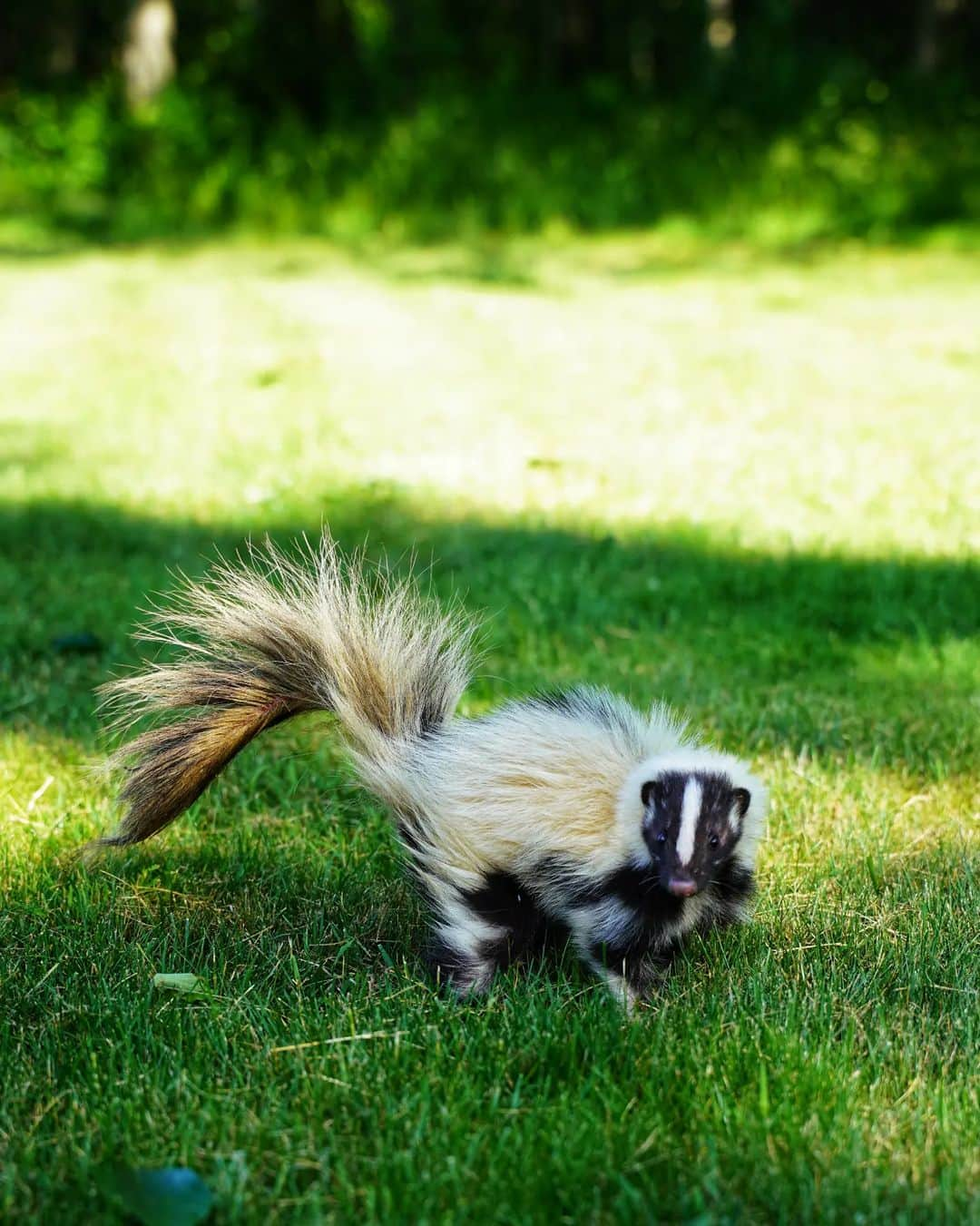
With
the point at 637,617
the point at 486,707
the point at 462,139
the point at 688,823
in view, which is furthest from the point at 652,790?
the point at 462,139

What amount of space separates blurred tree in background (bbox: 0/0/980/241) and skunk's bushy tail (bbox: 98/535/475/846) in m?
11.9

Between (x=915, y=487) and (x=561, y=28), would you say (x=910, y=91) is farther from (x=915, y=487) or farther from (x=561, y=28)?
(x=915, y=487)

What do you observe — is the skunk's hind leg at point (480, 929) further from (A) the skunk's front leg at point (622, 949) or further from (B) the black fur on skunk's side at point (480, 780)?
(A) the skunk's front leg at point (622, 949)

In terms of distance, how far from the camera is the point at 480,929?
3158mm

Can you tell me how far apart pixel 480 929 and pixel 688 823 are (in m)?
0.51

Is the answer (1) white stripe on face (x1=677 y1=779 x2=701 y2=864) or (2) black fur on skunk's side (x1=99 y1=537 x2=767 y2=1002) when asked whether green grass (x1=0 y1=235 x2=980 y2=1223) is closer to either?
(2) black fur on skunk's side (x1=99 y1=537 x2=767 y2=1002)

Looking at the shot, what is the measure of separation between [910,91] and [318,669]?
1621 cm

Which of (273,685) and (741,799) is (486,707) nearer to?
(273,685)

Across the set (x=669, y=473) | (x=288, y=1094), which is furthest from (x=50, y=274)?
(x=288, y=1094)

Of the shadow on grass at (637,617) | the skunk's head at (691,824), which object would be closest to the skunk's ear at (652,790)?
the skunk's head at (691,824)

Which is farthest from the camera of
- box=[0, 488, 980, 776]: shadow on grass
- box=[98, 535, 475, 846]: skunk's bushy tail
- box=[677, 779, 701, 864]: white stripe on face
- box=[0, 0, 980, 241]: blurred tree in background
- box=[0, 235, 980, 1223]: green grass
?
box=[0, 0, 980, 241]: blurred tree in background

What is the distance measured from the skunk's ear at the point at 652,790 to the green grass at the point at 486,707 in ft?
1.26

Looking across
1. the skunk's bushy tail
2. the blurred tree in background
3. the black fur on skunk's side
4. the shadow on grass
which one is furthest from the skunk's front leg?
the blurred tree in background

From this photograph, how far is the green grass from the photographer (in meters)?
2.49
